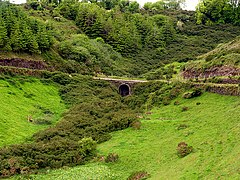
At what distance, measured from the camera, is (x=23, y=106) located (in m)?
46.1

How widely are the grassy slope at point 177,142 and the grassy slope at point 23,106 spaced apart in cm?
993

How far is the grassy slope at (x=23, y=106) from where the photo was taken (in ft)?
122

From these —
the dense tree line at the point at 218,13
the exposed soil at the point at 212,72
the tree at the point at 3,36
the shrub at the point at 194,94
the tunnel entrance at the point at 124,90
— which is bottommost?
the tunnel entrance at the point at 124,90

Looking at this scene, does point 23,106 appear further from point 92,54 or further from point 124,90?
point 92,54

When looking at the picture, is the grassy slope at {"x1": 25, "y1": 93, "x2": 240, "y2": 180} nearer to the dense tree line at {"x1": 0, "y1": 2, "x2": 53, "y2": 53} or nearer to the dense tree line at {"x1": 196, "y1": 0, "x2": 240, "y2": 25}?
the dense tree line at {"x1": 0, "y1": 2, "x2": 53, "y2": 53}

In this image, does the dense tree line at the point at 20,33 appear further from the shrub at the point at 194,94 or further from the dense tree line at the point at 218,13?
the dense tree line at the point at 218,13

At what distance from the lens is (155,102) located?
54.5 meters

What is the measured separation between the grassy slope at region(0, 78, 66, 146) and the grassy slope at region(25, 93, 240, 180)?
993 centimetres

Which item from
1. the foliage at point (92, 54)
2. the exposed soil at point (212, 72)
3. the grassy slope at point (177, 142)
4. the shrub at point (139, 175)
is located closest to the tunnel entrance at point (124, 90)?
the foliage at point (92, 54)

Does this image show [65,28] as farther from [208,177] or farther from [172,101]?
[208,177]

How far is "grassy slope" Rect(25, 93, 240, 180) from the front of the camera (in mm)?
23438

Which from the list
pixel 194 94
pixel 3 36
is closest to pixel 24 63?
pixel 3 36

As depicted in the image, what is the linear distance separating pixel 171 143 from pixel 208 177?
10.6 meters

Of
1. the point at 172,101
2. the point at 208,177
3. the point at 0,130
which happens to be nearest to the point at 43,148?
the point at 0,130
